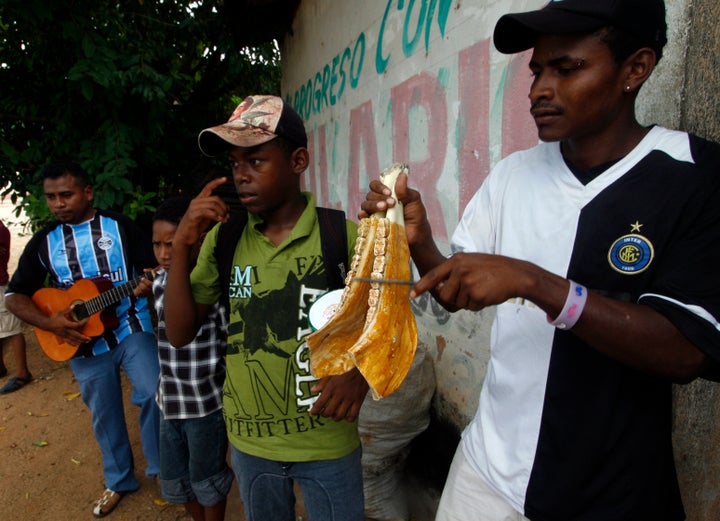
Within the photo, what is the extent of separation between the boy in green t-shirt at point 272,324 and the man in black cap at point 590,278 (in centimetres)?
50

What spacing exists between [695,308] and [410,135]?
224 cm

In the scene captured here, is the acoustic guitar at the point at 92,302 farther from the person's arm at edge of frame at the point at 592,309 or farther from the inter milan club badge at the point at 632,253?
the inter milan club badge at the point at 632,253

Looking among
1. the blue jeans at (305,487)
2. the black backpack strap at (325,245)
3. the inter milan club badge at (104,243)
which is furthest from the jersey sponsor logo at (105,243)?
the blue jeans at (305,487)

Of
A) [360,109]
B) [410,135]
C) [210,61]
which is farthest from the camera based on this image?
[210,61]

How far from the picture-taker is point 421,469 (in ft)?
9.96

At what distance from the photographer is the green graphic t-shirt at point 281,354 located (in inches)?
67.0

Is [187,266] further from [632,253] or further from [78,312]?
[78,312]

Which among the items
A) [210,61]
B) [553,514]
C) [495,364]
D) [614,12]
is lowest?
[553,514]

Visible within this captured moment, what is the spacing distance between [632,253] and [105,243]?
3.11 metres

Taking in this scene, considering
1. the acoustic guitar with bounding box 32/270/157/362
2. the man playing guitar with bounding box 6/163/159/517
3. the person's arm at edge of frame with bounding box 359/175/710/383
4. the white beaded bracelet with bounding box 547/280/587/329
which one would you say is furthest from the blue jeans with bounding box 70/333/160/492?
the white beaded bracelet with bounding box 547/280/587/329

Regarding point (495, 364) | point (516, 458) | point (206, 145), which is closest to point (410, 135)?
point (206, 145)

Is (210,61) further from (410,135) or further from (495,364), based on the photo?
(495,364)

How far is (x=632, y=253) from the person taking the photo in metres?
1.10

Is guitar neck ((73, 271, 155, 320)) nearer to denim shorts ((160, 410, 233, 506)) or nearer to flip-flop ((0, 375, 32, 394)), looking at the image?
denim shorts ((160, 410, 233, 506))
